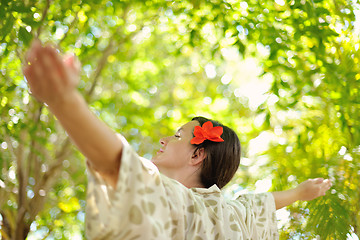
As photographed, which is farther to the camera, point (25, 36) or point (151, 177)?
point (25, 36)

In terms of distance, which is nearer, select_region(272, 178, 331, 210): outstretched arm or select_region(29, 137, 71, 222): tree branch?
select_region(272, 178, 331, 210): outstretched arm

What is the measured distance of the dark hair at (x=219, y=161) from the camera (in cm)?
155

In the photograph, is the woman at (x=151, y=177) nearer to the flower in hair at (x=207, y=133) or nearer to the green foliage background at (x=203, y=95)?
the flower in hair at (x=207, y=133)

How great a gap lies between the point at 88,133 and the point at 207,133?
0.76m

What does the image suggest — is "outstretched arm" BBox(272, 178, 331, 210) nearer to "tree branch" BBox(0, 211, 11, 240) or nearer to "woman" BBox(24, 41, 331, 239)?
"woman" BBox(24, 41, 331, 239)

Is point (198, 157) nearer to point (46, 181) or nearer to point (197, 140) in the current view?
point (197, 140)

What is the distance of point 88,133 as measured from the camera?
33.5 inches

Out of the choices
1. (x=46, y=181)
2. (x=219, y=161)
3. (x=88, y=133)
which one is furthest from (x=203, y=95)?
(x=88, y=133)

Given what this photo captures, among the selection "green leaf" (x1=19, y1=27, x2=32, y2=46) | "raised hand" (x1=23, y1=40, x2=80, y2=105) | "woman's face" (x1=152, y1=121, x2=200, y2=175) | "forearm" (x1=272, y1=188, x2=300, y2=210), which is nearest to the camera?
"raised hand" (x1=23, y1=40, x2=80, y2=105)

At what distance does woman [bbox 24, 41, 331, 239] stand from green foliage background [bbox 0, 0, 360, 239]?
866 millimetres

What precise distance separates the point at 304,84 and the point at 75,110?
2105 mm

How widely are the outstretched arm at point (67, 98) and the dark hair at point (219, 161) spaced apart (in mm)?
685

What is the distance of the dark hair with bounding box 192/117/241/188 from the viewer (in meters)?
1.55

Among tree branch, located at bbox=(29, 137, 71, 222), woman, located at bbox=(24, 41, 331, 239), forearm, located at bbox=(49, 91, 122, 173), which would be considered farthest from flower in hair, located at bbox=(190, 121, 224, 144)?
tree branch, located at bbox=(29, 137, 71, 222)
